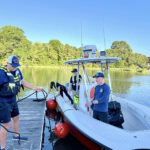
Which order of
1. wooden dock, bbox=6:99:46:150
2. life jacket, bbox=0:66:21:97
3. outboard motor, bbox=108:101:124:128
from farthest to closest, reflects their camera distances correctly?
outboard motor, bbox=108:101:124:128 → wooden dock, bbox=6:99:46:150 → life jacket, bbox=0:66:21:97

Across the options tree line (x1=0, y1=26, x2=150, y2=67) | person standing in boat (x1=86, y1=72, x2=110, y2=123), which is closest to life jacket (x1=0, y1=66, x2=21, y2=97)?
person standing in boat (x1=86, y1=72, x2=110, y2=123)

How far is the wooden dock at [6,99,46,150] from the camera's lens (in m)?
2.90

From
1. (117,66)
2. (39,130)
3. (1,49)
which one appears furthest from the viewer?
(117,66)

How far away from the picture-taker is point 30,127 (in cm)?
382

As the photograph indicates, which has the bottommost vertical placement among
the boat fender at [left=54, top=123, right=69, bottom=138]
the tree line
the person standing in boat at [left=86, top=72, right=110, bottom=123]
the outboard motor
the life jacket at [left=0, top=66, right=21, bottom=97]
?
the boat fender at [left=54, top=123, right=69, bottom=138]

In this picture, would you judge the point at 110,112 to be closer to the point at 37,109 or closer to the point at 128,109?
the point at 128,109

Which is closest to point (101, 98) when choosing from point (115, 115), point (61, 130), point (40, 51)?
point (115, 115)

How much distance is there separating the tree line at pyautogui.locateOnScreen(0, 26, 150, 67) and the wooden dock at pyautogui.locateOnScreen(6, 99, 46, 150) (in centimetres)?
3331

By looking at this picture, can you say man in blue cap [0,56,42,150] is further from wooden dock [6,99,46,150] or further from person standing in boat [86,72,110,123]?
person standing in boat [86,72,110,123]

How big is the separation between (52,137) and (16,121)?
1993 millimetres

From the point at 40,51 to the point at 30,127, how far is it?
48.0 meters

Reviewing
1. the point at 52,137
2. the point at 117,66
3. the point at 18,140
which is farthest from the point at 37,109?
the point at 117,66

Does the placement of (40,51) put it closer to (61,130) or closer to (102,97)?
(61,130)

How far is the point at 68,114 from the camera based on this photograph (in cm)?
370
